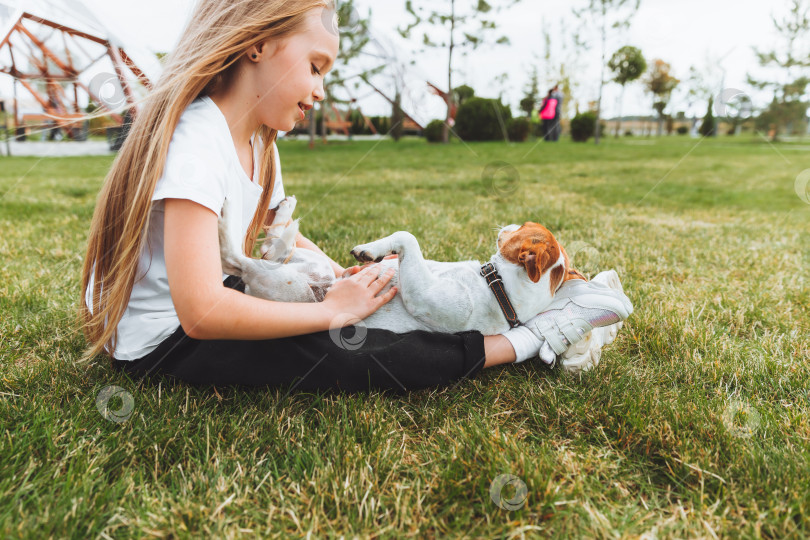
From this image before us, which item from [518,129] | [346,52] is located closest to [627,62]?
[518,129]

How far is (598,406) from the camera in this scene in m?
1.91

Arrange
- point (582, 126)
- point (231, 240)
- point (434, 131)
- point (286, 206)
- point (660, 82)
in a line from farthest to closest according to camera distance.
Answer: point (660, 82) → point (582, 126) → point (434, 131) → point (286, 206) → point (231, 240)

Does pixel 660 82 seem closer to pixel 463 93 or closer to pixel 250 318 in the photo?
pixel 463 93

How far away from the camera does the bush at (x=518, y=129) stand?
20.2m

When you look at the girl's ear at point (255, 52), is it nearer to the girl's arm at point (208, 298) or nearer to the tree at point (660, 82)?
the girl's arm at point (208, 298)

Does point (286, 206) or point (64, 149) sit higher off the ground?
point (286, 206)

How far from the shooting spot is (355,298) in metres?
1.88

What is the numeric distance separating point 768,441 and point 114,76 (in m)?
2.65

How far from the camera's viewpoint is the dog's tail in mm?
1762

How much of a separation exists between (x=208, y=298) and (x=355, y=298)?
52 centimetres

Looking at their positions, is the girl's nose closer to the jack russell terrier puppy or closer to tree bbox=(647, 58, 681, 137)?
the jack russell terrier puppy

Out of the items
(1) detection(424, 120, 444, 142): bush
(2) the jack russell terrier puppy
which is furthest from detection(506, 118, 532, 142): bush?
(2) the jack russell terrier puppy

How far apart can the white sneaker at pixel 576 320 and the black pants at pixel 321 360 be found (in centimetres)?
34

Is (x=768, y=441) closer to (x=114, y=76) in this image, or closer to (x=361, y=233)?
(x=114, y=76)
